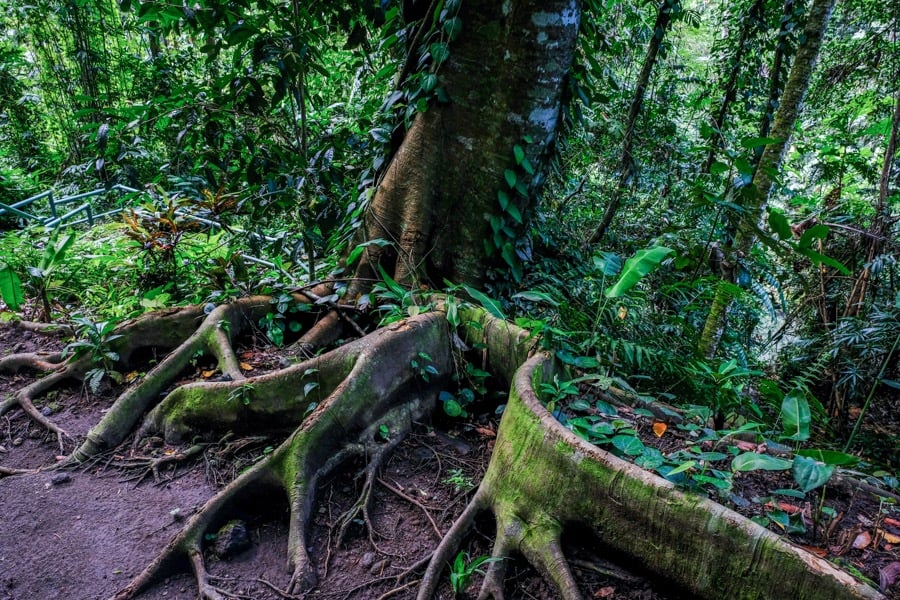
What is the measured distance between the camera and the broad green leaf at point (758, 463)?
1.64 meters

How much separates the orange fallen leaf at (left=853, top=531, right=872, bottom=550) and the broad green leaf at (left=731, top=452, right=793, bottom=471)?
729mm

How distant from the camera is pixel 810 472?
161 centimetres

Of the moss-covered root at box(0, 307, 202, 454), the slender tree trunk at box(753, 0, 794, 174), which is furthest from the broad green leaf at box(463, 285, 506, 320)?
the slender tree trunk at box(753, 0, 794, 174)

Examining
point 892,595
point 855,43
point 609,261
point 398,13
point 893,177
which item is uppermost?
point 855,43

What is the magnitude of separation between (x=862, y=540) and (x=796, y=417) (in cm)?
65

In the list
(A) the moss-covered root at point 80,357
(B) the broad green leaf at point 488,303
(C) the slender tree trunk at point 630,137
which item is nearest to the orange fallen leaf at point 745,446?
(B) the broad green leaf at point 488,303

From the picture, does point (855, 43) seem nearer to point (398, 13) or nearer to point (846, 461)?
point (398, 13)

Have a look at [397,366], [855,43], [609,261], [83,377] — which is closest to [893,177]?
[855,43]

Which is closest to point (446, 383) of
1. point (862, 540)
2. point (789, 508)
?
point (789, 508)

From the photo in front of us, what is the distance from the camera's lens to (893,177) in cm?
623

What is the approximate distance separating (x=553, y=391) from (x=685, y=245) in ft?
10.5

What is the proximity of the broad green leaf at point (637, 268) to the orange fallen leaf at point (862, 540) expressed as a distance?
1.38 m

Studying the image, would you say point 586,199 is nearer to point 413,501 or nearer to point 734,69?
point 734,69

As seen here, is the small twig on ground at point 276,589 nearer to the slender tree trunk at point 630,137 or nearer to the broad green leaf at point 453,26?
the broad green leaf at point 453,26
